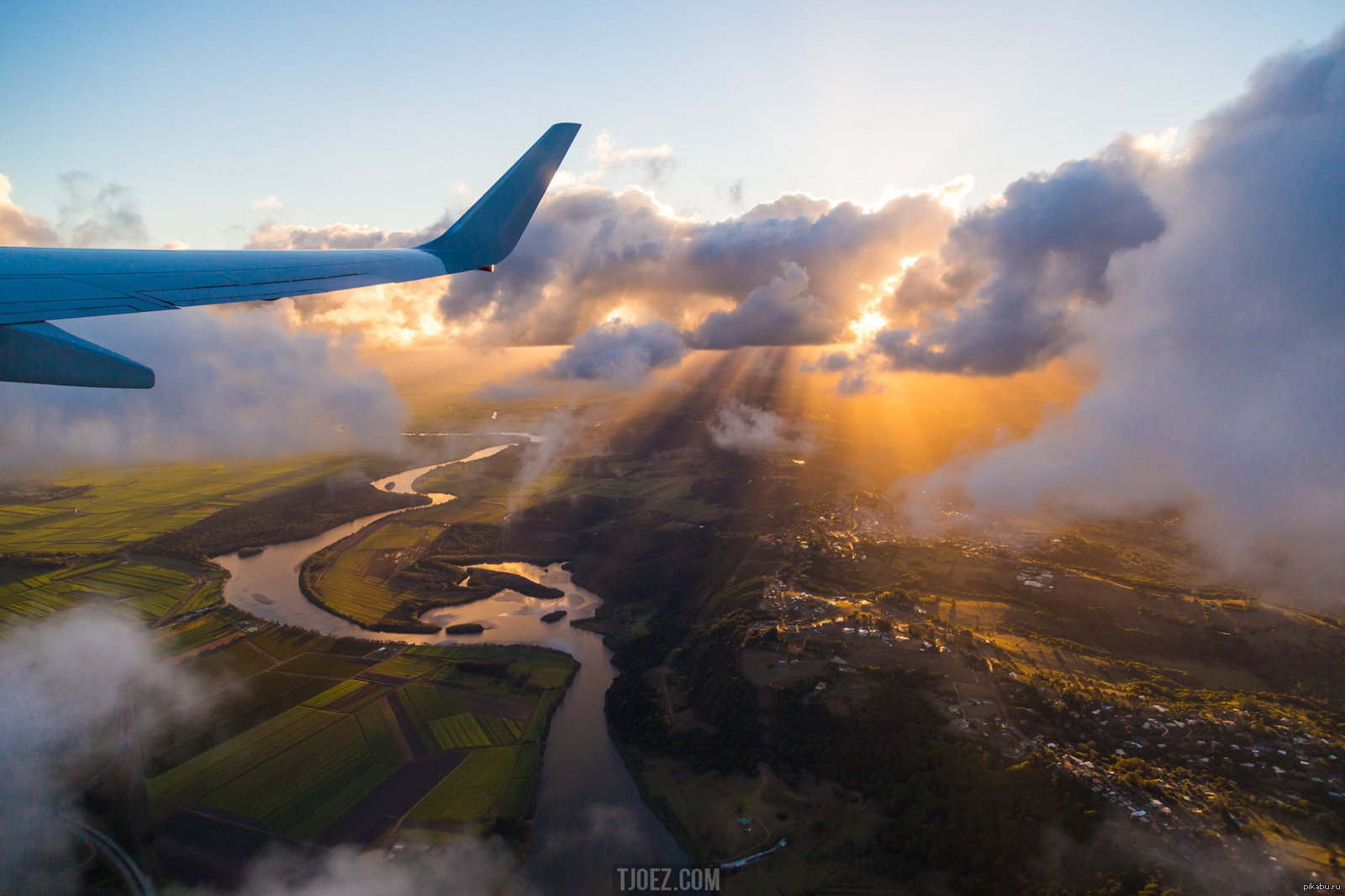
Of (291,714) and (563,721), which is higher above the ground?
(563,721)

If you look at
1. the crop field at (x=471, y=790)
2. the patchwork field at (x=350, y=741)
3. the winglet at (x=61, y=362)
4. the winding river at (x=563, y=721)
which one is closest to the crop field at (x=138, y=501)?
the winding river at (x=563, y=721)

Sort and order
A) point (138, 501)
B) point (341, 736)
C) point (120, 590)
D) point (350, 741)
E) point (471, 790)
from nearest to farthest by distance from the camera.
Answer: point (471, 790)
point (350, 741)
point (341, 736)
point (120, 590)
point (138, 501)

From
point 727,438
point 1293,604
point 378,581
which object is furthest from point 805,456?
point 378,581

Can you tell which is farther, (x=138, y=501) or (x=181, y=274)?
(x=138, y=501)

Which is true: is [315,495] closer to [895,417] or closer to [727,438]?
[727,438]

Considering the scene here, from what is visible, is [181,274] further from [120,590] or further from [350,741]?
[120,590]

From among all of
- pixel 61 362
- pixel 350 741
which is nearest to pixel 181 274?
pixel 61 362

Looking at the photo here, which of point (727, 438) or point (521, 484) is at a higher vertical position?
point (727, 438)
